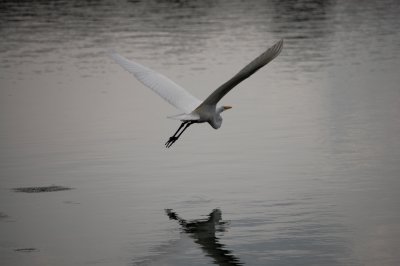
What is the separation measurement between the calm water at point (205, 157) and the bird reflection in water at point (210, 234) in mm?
25

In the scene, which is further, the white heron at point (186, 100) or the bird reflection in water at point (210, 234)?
the white heron at point (186, 100)

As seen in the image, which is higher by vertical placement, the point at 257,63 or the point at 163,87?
the point at 257,63

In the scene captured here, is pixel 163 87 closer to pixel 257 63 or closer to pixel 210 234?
pixel 257 63

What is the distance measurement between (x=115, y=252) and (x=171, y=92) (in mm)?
4766

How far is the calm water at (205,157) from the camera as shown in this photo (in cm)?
1377

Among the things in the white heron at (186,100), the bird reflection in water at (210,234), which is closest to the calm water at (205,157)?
the bird reflection in water at (210,234)

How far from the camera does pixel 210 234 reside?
557 inches

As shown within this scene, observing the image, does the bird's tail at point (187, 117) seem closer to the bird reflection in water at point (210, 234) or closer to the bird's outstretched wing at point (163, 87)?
the bird's outstretched wing at point (163, 87)

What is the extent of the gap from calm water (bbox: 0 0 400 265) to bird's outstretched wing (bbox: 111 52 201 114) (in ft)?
3.60

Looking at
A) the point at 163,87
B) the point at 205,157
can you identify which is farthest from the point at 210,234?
the point at 205,157

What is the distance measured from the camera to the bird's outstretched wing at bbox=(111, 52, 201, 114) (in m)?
17.6

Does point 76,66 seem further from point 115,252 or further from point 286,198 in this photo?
point 115,252

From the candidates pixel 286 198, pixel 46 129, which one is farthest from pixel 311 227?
pixel 46 129

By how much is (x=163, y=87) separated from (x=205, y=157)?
1.77 meters
